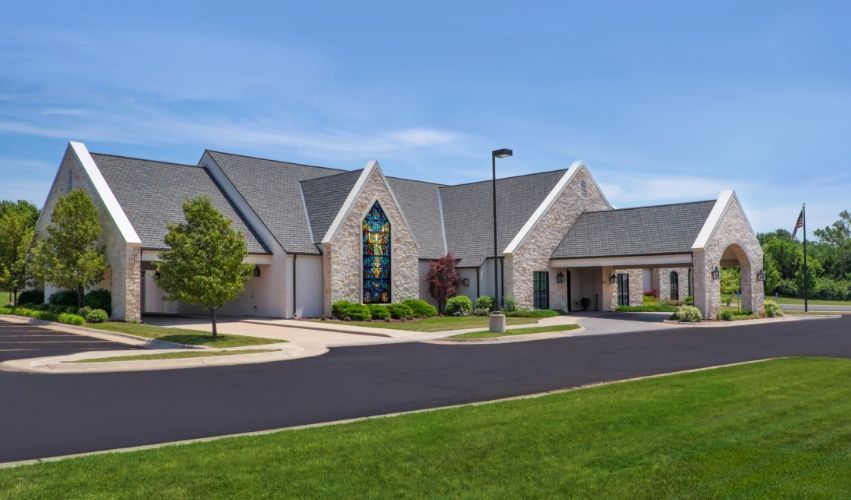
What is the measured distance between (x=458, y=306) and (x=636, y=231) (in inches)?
408

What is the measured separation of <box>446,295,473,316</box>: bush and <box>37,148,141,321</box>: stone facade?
15175 mm

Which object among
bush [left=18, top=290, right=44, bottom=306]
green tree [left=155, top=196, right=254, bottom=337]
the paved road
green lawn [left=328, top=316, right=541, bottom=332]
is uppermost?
green tree [left=155, top=196, right=254, bottom=337]

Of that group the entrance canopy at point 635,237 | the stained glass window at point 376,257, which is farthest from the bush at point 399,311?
the entrance canopy at point 635,237

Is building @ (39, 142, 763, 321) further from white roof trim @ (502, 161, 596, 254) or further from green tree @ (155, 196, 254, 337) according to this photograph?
green tree @ (155, 196, 254, 337)

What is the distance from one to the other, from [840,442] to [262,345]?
15837mm

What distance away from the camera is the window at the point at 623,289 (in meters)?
43.3

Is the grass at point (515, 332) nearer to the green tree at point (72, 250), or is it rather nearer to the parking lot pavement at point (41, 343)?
the parking lot pavement at point (41, 343)

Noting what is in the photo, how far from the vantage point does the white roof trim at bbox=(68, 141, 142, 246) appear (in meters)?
28.4

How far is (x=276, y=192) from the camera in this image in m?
35.8

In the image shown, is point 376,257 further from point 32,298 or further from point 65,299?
point 32,298

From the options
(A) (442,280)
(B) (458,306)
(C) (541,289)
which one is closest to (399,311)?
(B) (458,306)

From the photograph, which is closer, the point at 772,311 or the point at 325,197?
the point at 325,197

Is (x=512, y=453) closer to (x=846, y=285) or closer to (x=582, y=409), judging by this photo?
(x=582, y=409)

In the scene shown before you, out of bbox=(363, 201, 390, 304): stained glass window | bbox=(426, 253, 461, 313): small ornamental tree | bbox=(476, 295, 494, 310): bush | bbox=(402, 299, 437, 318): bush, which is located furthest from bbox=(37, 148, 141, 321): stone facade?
bbox=(476, 295, 494, 310): bush
